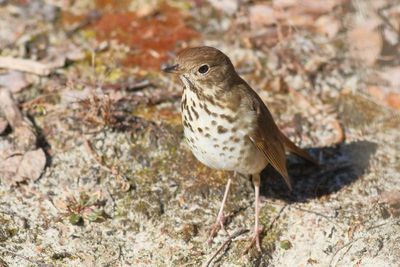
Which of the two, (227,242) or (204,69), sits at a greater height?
(204,69)

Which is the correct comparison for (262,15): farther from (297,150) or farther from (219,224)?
(219,224)

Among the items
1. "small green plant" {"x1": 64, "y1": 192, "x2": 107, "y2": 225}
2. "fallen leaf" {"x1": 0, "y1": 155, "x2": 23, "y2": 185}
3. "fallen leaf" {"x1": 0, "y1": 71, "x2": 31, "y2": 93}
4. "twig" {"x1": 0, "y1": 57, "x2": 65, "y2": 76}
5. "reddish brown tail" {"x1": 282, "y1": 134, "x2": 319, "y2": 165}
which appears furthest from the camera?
"twig" {"x1": 0, "y1": 57, "x2": 65, "y2": 76}

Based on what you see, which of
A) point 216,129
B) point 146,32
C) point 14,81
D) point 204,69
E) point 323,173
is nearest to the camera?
point 216,129

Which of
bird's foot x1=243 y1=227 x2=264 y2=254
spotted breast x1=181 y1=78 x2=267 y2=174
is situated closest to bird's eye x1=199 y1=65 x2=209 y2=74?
spotted breast x1=181 y1=78 x2=267 y2=174

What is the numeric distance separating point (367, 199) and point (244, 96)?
1.26m

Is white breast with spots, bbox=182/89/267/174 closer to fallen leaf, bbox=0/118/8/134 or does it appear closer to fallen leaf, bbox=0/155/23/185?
fallen leaf, bbox=0/155/23/185

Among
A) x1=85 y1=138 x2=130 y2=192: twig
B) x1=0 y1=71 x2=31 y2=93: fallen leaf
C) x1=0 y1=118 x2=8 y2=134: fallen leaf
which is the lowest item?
x1=85 y1=138 x2=130 y2=192: twig

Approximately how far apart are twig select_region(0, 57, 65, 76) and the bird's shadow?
6.21 feet

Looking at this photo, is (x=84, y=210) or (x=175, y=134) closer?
(x=84, y=210)

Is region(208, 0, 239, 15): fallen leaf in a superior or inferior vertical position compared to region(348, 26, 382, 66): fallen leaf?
superior

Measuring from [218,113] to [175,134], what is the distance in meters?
1.06

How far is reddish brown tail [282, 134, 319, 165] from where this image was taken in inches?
188

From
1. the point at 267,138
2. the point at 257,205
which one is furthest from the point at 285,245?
the point at 267,138

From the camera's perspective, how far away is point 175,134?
16.4ft
